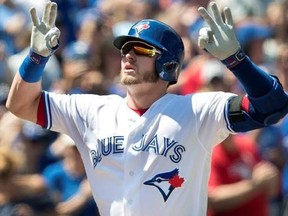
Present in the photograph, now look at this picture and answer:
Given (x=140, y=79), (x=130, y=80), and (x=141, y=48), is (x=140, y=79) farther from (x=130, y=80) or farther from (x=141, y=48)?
(x=141, y=48)

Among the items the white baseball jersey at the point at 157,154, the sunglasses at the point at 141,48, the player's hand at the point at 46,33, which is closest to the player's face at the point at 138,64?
the sunglasses at the point at 141,48

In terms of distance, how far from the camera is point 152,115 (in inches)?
283

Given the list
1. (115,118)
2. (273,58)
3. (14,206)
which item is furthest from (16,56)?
(115,118)

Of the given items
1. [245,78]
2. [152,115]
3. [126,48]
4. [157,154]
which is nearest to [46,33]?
[126,48]

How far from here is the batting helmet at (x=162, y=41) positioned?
7195 mm

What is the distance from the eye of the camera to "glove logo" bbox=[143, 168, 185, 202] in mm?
7020

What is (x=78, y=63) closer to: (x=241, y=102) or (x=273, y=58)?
(x=273, y=58)

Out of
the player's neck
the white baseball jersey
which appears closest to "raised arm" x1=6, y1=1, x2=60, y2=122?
the white baseball jersey

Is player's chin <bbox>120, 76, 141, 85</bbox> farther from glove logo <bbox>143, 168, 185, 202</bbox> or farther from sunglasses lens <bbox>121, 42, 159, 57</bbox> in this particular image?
glove logo <bbox>143, 168, 185, 202</bbox>

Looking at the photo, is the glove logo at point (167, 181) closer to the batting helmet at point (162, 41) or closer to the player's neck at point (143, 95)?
the player's neck at point (143, 95)

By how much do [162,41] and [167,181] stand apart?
33.3 inches

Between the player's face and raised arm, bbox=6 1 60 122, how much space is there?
429 mm

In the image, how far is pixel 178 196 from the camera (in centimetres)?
704

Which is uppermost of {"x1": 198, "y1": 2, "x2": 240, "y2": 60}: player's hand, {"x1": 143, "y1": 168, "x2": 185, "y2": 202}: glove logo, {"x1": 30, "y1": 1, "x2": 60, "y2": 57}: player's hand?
{"x1": 198, "y1": 2, "x2": 240, "y2": 60}: player's hand
